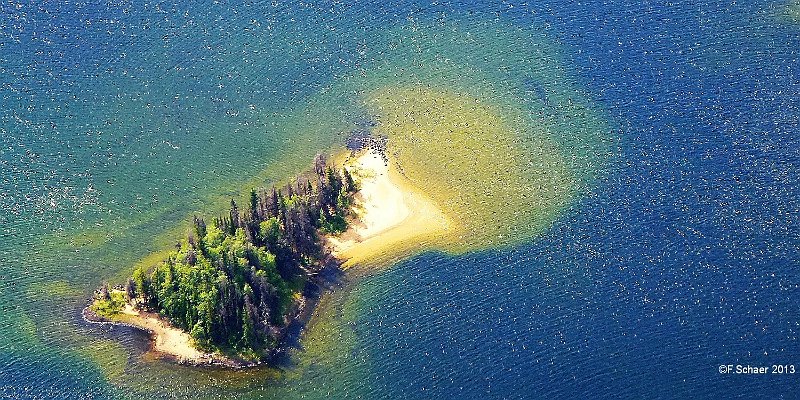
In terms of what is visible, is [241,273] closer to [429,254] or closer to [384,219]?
[384,219]

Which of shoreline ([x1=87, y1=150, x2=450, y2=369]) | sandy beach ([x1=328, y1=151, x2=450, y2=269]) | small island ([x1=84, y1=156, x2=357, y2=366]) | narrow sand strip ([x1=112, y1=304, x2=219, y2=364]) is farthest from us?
sandy beach ([x1=328, y1=151, x2=450, y2=269])

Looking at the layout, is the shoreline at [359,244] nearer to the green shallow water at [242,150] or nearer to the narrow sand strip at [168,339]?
the narrow sand strip at [168,339]

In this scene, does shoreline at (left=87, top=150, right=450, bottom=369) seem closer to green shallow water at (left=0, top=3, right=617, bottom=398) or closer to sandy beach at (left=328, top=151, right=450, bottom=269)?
sandy beach at (left=328, top=151, right=450, bottom=269)

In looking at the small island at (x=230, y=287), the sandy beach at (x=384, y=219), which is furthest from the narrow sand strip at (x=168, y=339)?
the sandy beach at (x=384, y=219)

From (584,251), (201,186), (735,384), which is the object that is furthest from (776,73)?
(201,186)

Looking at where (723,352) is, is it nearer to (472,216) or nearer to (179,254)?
(472,216)

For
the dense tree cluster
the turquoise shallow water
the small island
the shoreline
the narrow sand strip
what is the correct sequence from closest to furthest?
the turquoise shallow water → the narrow sand strip → the small island → the dense tree cluster → the shoreline

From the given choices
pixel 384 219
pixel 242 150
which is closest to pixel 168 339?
pixel 384 219

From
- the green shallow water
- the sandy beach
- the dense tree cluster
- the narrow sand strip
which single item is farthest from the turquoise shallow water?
the dense tree cluster
